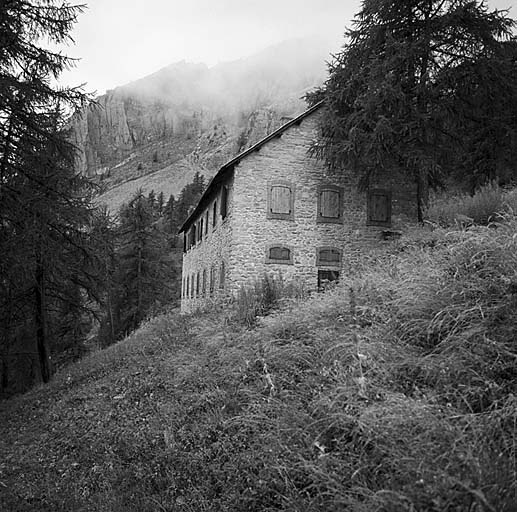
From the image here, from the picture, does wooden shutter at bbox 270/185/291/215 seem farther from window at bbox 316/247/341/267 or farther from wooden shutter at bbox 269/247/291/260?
window at bbox 316/247/341/267

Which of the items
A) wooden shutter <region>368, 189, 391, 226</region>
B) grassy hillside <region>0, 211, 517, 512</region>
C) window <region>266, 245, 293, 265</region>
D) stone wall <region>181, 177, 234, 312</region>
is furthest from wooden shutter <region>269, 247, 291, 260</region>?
grassy hillside <region>0, 211, 517, 512</region>

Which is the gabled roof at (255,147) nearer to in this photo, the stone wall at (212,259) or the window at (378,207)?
the stone wall at (212,259)

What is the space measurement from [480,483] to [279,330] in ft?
15.3

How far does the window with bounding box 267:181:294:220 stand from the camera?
1739 cm

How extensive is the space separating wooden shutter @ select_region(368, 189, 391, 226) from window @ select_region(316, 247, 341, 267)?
2095mm

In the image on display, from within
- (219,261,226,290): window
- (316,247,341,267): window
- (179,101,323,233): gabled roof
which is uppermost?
(179,101,323,233): gabled roof

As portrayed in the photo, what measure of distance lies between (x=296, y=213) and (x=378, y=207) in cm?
364

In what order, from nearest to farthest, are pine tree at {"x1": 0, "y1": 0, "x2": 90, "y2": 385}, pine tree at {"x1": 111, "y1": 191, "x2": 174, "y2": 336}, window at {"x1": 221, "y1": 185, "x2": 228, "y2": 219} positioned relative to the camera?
1. pine tree at {"x1": 0, "y1": 0, "x2": 90, "y2": 385}
2. window at {"x1": 221, "y1": 185, "x2": 228, "y2": 219}
3. pine tree at {"x1": 111, "y1": 191, "x2": 174, "y2": 336}

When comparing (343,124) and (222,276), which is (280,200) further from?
(222,276)

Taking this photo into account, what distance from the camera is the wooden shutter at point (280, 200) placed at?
1741cm

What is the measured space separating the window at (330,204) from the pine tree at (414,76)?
2.20 metres

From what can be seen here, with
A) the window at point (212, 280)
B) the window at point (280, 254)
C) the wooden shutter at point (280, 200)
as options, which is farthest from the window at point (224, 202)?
the window at point (212, 280)

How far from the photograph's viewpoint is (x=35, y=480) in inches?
241

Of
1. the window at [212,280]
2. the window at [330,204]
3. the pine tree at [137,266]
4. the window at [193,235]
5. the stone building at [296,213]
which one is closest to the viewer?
the stone building at [296,213]
